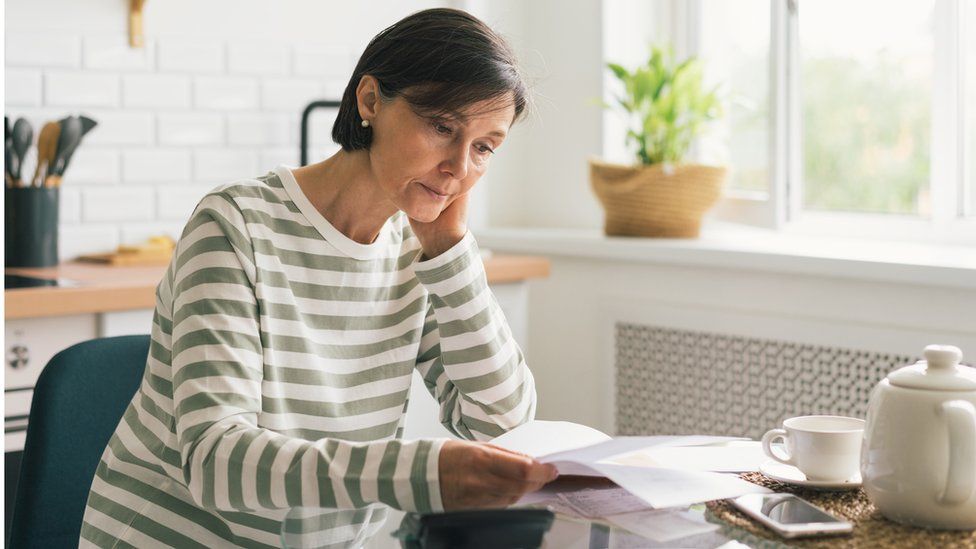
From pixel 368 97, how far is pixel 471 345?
34cm

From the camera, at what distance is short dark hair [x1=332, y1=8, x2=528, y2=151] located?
1.26m

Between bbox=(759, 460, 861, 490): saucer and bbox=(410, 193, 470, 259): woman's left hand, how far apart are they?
1.58ft

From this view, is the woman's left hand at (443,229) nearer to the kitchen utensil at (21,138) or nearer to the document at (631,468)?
the document at (631,468)

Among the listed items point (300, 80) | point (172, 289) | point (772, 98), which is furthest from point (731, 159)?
point (172, 289)

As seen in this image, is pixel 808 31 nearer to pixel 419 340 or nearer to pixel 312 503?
pixel 419 340

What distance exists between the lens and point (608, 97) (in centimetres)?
300

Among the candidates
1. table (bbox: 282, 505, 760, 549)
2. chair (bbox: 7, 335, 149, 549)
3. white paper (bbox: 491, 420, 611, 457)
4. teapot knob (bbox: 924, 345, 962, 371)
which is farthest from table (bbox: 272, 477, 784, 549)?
chair (bbox: 7, 335, 149, 549)

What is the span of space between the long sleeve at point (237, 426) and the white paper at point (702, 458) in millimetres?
228

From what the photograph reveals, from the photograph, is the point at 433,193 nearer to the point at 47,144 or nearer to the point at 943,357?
the point at 943,357

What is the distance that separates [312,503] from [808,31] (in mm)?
2090

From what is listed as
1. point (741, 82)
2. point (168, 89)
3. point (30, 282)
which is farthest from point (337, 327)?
point (741, 82)

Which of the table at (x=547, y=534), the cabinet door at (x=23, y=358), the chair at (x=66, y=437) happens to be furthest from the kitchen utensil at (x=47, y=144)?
the table at (x=547, y=534)

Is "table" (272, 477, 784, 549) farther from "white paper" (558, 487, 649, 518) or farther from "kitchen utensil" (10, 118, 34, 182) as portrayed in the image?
"kitchen utensil" (10, 118, 34, 182)

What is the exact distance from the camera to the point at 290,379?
1278mm
